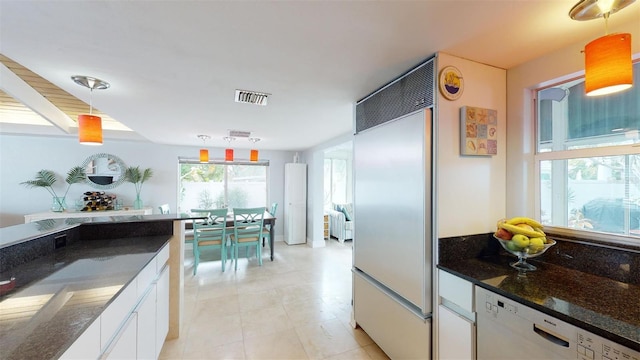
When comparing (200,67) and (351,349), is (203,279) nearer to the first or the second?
(351,349)

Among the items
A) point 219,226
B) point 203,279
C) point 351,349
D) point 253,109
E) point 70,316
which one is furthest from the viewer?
point 219,226

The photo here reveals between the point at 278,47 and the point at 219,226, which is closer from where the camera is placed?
the point at 278,47

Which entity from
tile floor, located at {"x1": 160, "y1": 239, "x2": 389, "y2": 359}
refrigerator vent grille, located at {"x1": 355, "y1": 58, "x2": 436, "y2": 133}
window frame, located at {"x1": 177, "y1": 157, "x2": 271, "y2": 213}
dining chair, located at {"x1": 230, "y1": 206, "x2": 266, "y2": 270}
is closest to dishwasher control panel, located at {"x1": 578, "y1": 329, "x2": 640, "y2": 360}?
refrigerator vent grille, located at {"x1": 355, "y1": 58, "x2": 436, "y2": 133}

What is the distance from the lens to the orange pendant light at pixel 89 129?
1786mm

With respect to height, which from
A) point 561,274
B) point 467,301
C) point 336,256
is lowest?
point 336,256

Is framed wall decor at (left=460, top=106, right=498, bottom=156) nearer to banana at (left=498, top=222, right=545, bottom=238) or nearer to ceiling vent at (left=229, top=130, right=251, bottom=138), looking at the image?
banana at (left=498, top=222, right=545, bottom=238)

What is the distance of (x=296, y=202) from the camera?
5477 mm

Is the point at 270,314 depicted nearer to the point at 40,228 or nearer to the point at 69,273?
the point at 69,273

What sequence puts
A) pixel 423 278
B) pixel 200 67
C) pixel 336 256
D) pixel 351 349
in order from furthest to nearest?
pixel 336 256, pixel 351 349, pixel 200 67, pixel 423 278

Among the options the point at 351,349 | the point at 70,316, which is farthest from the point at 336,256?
the point at 70,316

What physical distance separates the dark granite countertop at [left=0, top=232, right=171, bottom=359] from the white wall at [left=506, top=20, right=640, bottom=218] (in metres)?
2.30

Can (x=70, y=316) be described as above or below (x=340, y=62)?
below

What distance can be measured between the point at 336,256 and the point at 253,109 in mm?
3102

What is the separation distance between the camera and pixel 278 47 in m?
1.42
